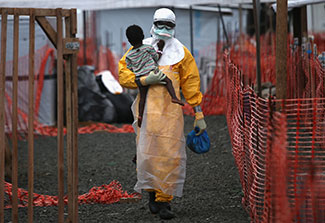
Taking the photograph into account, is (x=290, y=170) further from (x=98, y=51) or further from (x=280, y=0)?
(x=98, y=51)

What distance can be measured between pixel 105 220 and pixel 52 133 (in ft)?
23.1

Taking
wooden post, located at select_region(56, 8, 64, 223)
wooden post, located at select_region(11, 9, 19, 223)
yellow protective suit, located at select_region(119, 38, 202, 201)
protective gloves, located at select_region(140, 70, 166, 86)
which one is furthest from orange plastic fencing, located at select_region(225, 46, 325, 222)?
wooden post, located at select_region(11, 9, 19, 223)

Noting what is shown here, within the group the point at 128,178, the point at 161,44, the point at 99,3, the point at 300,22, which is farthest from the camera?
the point at 300,22

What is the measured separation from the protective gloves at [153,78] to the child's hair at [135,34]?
327 mm

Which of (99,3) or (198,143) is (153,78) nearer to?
(198,143)

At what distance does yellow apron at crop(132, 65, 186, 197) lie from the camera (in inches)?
223

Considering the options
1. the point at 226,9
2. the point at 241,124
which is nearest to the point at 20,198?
the point at 241,124

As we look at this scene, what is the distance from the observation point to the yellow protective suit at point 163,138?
568 cm

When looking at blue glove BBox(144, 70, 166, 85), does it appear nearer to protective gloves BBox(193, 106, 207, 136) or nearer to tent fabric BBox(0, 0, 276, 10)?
protective gloves BBox(193, 106, 207, 136)

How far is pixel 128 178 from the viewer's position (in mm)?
7949

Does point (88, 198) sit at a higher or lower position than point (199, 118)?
lower

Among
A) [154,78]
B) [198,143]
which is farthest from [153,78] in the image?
Answer: [198,143]

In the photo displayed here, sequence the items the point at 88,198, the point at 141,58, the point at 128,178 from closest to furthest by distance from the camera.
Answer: the point at 141,58, the point at 88,198, the point at 128,178

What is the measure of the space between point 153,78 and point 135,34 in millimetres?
424
